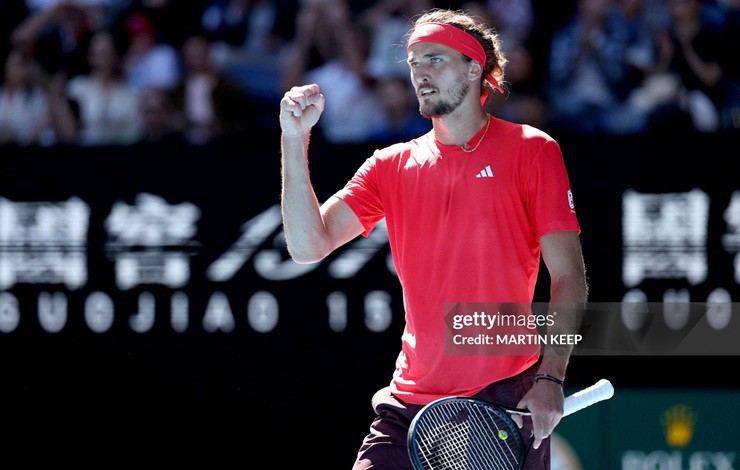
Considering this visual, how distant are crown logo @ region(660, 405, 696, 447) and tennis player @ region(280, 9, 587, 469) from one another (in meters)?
2.39

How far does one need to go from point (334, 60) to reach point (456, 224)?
342cm

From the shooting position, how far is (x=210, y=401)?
5.94 metres

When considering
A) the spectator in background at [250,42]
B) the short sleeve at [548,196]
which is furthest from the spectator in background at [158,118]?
the short sleeve at [548,196]

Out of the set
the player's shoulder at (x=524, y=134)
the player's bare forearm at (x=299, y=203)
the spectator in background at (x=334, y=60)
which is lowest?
the player's bare forearm at (x=299, y=203)

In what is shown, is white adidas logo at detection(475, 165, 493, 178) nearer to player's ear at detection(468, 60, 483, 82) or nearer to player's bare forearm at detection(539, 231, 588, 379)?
player's bare forearm at detection(539, 231, 588, 379)

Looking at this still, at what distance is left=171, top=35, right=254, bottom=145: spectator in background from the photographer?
21.1ft

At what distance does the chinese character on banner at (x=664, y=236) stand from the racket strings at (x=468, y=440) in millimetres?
2617

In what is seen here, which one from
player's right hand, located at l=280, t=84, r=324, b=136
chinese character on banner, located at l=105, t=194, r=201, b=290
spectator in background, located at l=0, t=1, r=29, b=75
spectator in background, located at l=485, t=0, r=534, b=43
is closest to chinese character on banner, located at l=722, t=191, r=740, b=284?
spectator in background, located at l=485, t=0, r=534, b=43

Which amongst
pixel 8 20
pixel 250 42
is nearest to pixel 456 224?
pixel 250 42

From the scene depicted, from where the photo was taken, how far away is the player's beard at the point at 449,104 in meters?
3.47

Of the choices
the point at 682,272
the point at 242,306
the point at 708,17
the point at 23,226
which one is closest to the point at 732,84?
the point at 708,17

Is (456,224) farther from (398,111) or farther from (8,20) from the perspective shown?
(8,20)

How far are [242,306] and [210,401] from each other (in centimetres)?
54

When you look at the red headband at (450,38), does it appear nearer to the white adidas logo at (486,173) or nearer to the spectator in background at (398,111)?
the white adidas logo at (486,173)
